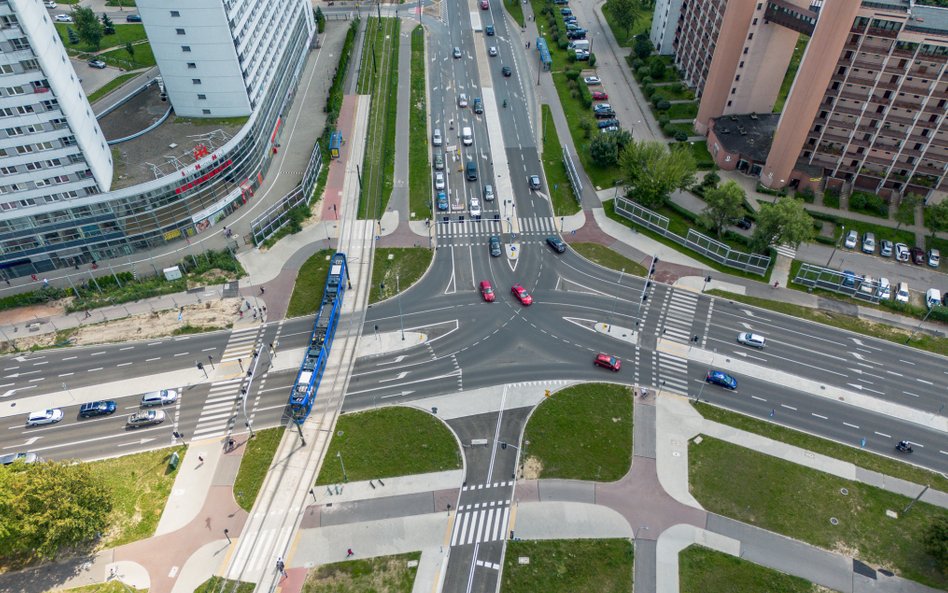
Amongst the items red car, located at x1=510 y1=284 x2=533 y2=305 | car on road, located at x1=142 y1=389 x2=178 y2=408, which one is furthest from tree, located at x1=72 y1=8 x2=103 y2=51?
red car, located at x1=510 y1=284 x2=533 y2=305

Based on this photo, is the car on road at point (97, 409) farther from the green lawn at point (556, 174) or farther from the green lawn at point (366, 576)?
the green lawn at point (556, 174)

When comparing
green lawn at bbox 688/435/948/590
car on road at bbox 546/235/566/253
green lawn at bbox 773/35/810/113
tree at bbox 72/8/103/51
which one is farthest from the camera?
tree at bbox 72/8/103/51

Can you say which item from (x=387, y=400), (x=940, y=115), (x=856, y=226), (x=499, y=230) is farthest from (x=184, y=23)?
(x=940, y=115)

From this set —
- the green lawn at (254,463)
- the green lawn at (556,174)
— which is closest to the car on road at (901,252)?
the green lawn at (556,174)

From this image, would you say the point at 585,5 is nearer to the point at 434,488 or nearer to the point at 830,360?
the point at 830,360

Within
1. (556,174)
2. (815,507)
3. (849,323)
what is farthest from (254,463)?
(849,323)

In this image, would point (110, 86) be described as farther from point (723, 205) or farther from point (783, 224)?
point (783, 224)

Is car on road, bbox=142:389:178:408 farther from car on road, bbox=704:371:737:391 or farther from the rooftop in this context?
the rooftop
